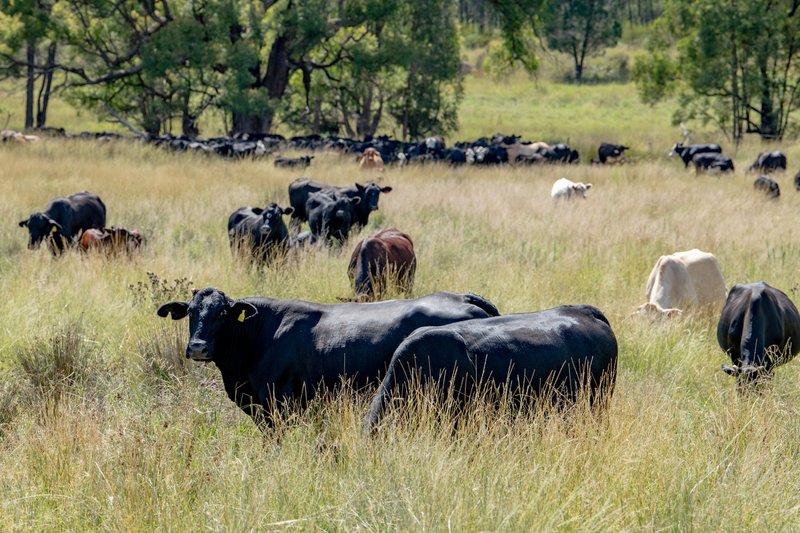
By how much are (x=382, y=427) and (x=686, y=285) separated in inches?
197

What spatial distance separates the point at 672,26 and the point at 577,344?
1411 inches

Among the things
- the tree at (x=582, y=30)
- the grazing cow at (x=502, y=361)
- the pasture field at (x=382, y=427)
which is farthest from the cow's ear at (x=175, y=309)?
the tree at (x=582, y=30)

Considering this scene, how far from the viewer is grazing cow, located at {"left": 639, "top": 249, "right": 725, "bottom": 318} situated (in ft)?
28.2

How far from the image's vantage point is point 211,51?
3272cm

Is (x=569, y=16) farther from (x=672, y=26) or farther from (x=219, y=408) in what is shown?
(x=219, y=408)

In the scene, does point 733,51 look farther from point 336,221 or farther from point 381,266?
point 381,266

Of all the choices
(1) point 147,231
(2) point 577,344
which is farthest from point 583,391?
(1) point 147,231

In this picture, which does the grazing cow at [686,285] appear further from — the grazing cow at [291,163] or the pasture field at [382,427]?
the grazing cow at [291,163]

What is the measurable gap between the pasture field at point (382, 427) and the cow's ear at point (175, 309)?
59 centimetres

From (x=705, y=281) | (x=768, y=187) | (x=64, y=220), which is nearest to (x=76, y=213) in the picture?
(x=64, y=220)

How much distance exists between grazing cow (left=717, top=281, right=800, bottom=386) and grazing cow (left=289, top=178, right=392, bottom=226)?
24.9ft

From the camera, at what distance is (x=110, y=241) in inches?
454

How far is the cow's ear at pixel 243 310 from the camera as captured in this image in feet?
18.5

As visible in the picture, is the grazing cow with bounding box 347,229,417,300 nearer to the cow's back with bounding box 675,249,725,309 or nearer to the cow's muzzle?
the cow's back with bounding box 675,249,725,309
